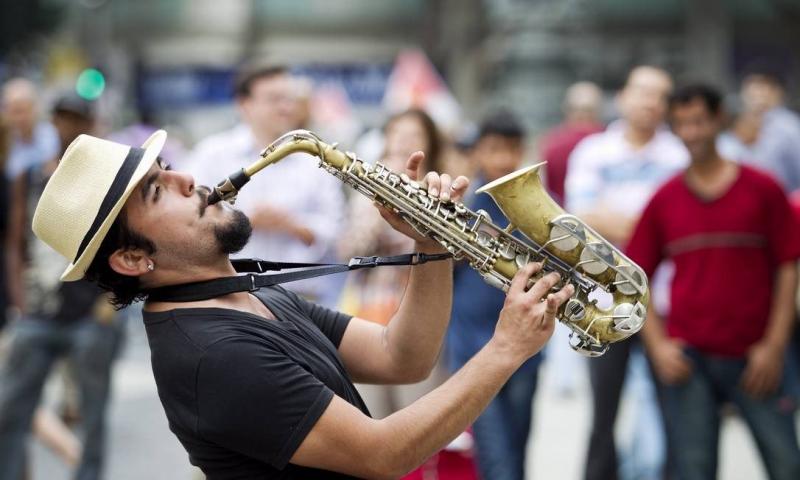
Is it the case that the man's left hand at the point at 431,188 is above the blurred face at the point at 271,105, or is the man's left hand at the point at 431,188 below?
below

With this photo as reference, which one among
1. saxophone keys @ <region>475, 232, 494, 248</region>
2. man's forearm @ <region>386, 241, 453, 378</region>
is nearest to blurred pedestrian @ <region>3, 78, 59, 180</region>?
man's forearm @ <region>386, 241, 453, 378</region>

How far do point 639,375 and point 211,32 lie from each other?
23994 mm

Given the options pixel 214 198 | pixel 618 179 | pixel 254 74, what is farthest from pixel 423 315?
pixel 618 179

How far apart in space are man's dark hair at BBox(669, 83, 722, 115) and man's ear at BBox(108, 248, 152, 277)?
3066mm

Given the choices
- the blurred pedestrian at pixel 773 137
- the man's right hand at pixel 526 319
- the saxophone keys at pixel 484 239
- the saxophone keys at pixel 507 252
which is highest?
the blurred pedestrian at pixel 773 137

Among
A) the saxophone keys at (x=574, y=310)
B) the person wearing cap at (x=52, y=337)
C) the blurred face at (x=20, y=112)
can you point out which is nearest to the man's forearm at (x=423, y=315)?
the saxophone keys at (x=574, y=310)

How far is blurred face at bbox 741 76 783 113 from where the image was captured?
807 centimetres

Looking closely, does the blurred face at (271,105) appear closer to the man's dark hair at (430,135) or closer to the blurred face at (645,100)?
the man's dark hair at (430,135)

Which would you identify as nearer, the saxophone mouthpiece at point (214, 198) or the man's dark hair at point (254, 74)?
the saxophone mouthpiece at point (214, 198)

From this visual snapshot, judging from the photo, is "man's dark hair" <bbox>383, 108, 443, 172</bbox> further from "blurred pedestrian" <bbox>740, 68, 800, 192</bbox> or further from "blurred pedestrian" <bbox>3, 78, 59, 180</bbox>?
"blurred pedestrian" <bbox>3, 78, 59, 180</bbox>

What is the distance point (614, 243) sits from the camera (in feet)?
19.2

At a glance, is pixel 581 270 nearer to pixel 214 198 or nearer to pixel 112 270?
pixel 214 198

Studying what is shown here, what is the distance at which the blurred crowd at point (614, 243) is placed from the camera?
16.5 ft

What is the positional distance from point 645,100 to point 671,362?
5.60 feet
